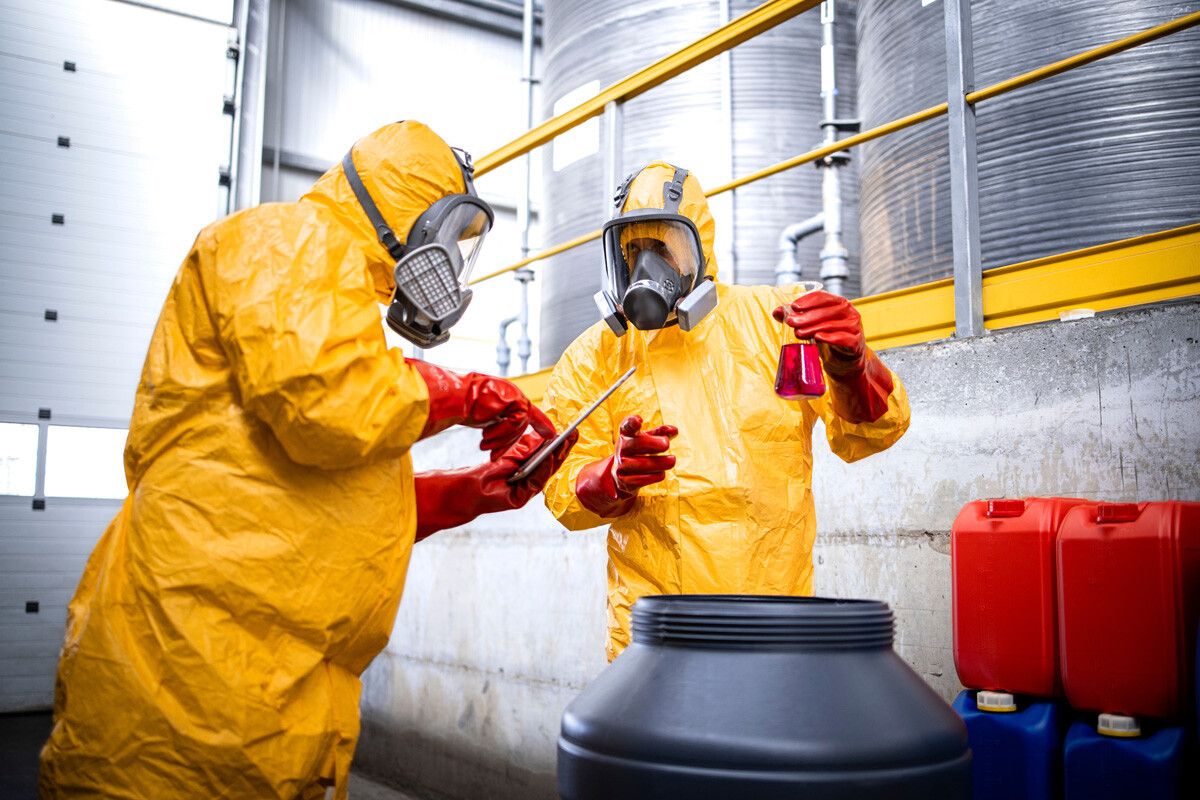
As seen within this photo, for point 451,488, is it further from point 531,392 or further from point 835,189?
point 835,189

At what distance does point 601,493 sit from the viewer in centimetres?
174

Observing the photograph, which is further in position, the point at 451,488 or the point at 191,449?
the point at 451,488

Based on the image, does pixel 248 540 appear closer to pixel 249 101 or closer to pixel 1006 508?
pixel 1006 508

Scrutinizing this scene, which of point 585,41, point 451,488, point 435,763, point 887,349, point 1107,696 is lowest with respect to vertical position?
point 435,763

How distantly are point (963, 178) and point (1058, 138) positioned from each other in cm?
58

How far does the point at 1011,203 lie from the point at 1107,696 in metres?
1.54

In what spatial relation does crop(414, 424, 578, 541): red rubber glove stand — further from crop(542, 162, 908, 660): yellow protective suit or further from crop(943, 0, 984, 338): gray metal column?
crop(943, 0, 984, 338): gray metal column

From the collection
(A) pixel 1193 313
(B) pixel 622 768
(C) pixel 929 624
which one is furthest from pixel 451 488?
(A) pixel 1193 313

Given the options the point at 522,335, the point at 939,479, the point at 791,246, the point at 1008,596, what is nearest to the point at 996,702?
the point at 1008,596

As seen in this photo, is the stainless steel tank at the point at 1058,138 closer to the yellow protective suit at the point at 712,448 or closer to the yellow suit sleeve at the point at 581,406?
the yellow protective suit at the point at 712,448

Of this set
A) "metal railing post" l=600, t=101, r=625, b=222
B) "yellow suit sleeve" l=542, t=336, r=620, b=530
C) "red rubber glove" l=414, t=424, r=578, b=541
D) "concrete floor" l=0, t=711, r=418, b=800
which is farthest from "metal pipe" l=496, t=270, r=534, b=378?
"red rubber glove" l=414, t=424, r=578, b=541

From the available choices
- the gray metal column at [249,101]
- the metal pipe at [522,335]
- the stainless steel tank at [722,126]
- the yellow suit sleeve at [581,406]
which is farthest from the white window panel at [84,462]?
the yellow suit sleeve at [581,406]

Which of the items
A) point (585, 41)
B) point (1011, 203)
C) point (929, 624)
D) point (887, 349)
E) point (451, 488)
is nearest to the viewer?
point (451, 488)

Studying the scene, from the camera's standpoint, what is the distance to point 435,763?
3.77 meters
